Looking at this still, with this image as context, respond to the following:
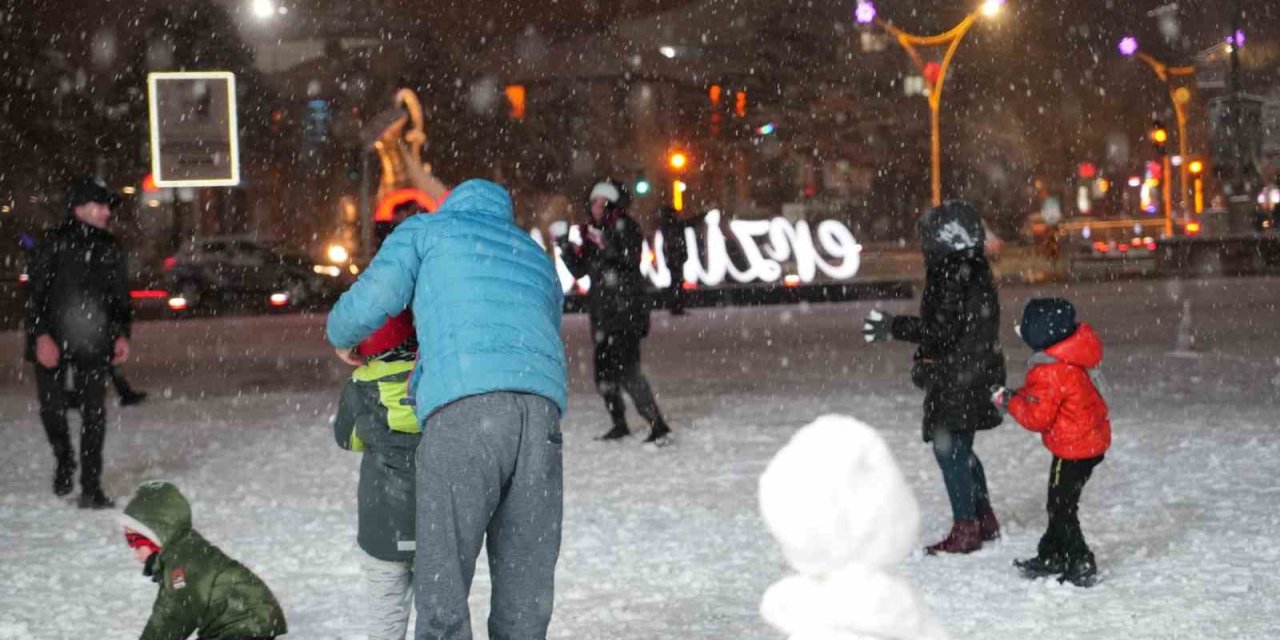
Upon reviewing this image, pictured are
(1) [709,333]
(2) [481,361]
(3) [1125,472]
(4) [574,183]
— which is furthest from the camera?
(4) [574,183]

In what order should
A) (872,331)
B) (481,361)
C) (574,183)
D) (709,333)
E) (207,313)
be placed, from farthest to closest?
1. (574,183)
2. (207,313)
3. (709,333)
4. (872,331)
5. (481,361)

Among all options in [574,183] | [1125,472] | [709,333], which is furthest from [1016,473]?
[574,183]

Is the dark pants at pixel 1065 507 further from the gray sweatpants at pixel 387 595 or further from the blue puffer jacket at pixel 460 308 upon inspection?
the gray sweatpants at pixel 387 595

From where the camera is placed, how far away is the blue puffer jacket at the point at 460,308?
15.0 feet

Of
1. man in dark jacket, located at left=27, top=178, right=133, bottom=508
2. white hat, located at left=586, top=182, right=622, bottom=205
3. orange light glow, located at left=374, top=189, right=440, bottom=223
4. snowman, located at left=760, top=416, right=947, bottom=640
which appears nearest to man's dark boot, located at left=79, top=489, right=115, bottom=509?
man in dark jacket, located at left=27, top=178, right=133, bottom=508

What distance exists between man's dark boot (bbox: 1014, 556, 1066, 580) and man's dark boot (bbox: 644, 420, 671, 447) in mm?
4363

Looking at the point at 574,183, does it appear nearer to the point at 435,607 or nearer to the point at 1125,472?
the point at 1125,472

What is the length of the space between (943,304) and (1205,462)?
3462 mm

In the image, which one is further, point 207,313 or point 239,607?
point 207,313

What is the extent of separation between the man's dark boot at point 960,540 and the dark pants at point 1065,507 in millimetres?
531

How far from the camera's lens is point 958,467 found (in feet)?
24.3

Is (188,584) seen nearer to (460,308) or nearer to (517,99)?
(460,308)

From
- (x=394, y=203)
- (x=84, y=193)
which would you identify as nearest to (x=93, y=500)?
(x=84, y=193)

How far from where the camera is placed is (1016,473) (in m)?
9.73
